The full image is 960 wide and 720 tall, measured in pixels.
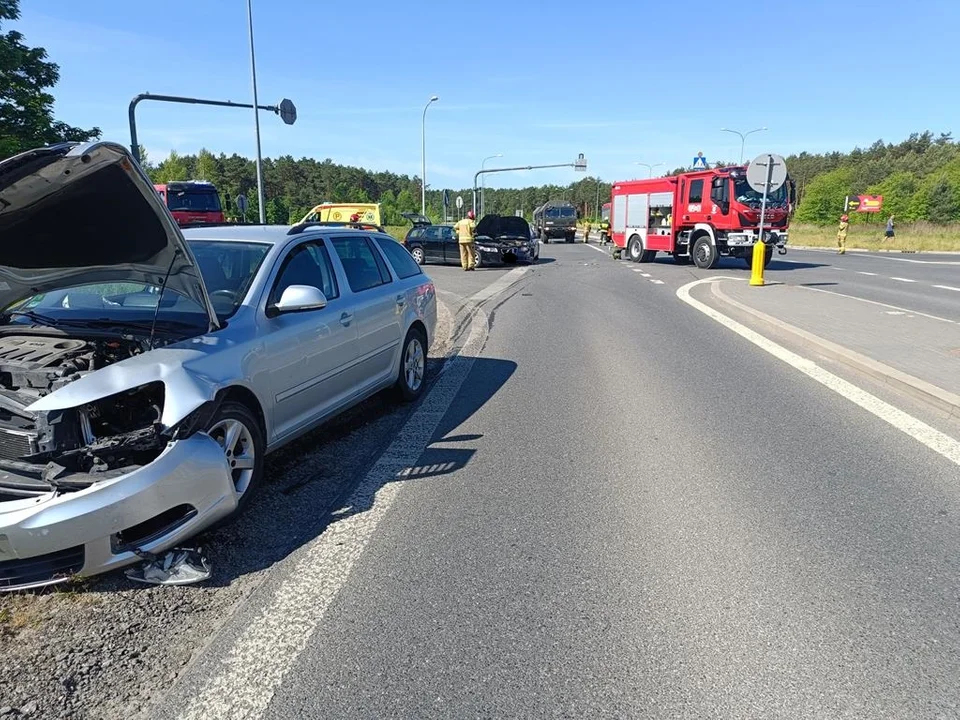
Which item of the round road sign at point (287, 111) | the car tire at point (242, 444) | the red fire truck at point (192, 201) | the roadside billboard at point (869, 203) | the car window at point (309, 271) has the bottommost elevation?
the car tire at point (242, 444)

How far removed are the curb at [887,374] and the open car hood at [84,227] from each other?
612 cm

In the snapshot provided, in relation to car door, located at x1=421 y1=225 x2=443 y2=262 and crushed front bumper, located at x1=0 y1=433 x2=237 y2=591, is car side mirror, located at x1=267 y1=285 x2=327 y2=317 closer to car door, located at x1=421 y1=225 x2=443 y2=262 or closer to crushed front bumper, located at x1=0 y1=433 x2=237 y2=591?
crushed front bumper, located at x1=0 y1=433 x2=237 y2=591

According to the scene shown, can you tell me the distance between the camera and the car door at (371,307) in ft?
17.5

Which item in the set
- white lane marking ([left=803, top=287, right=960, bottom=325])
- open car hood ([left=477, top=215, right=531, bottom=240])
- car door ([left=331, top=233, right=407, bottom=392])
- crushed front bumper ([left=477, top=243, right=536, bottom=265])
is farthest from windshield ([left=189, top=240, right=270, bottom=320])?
open car hood ([left=477, top=215, right=531, bottom=240])

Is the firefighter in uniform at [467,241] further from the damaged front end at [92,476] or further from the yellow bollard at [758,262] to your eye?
the damaged front end at [92,476]

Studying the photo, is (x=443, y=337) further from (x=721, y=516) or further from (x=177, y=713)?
(x=177, y=713)

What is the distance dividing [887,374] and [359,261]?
5.55 m

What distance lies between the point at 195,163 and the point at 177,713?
10815cm

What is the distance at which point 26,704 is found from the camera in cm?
237

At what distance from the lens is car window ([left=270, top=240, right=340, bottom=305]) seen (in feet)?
15.1

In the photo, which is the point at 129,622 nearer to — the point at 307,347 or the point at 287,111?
the point at 307,347

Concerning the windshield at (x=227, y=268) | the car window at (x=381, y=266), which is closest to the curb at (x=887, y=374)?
the car window at (x=381, y=266)

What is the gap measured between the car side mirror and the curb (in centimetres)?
547

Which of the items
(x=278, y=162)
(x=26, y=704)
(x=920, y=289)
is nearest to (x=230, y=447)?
(x=26, y=704)
